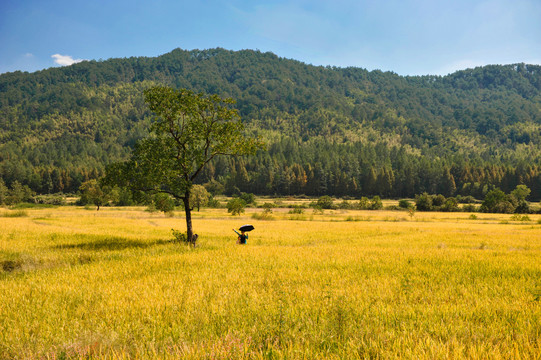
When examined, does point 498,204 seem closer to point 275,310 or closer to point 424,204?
point 424,204

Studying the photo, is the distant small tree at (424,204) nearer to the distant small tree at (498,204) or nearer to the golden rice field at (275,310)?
the distant small tree at (498,204)

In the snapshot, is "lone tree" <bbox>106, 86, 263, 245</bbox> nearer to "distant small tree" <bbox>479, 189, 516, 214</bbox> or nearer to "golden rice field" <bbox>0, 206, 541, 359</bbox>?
"golden rice field" <bbox>0, 206, 541, 359</bbox>

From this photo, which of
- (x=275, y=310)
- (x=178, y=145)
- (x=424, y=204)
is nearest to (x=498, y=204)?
(x=424, y=204)

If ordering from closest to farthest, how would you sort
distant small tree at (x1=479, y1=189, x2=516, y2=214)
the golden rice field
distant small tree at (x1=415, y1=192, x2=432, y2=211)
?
the golden rice field
distant small tree at (x1=479, y1=189, x2=516, y2=214)
distant small tree at (x1=415, y1=192, x2=432, y2=211)

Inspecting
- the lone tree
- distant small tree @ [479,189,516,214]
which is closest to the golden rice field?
the lone tree

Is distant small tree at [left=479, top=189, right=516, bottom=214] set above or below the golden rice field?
below

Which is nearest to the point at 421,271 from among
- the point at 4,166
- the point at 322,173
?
the point at 322,173

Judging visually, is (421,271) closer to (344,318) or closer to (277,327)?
(344,318)

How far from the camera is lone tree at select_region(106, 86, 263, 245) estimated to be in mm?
17500

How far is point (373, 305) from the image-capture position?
21.4 ft

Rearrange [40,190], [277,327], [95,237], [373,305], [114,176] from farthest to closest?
[40,190]
[95,237]
[114,176]
[373,305]
[277,327]

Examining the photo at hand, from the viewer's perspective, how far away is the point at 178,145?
18625 millimetres

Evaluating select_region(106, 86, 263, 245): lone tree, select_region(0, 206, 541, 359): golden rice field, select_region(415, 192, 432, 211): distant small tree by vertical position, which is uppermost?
select_region(106, 86, 263, 245): lone tree

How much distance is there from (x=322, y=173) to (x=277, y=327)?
170693 millimetres
